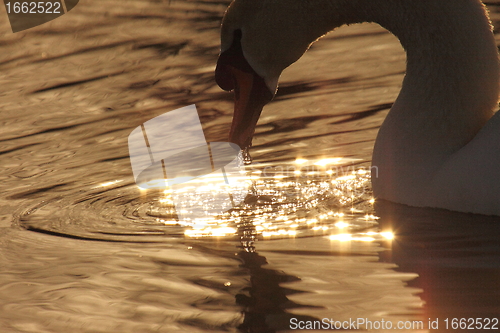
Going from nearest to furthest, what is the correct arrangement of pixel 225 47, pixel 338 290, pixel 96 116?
pixel 338 290 → pixel 225 47 → pixel 96 116

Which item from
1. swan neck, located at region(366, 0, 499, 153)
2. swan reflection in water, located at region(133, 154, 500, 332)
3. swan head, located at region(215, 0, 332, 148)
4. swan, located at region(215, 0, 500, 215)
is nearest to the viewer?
swan reflection in water, located at region(133, 154, 500, 332)

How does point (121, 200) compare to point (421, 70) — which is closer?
point (421, 70)

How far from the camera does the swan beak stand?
422 centimetres

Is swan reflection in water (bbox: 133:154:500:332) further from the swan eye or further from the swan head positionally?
the swan eye

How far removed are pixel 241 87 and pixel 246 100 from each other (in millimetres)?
77

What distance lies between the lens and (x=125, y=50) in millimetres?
8625

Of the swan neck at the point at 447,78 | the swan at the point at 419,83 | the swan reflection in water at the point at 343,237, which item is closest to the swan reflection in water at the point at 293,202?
the swan reflection in water at the point at 343,237

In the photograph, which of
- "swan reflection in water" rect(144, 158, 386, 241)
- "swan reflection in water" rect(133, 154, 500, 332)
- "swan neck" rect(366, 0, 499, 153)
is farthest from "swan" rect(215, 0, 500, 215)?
"swan reflection in water" rect(144, 158, 386, 241)

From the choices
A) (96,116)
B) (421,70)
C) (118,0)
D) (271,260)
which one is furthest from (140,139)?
(118,0)

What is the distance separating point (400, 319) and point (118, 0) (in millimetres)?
9102

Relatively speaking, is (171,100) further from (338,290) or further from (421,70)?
(338,290)

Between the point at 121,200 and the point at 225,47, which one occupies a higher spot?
the point at 225,47

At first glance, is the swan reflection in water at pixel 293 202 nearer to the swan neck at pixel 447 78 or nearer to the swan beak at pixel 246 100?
the swan beak at pixel 246 100

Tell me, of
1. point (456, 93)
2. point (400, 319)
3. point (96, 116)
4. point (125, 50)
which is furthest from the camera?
point (125, 50)
